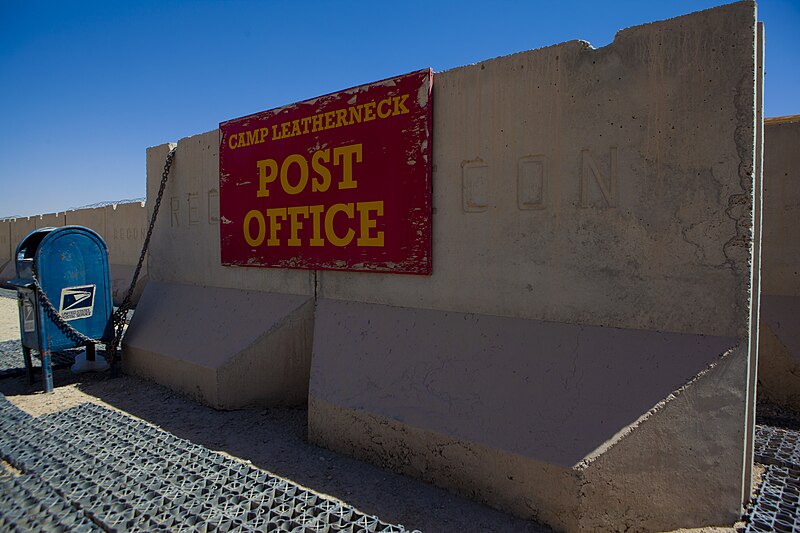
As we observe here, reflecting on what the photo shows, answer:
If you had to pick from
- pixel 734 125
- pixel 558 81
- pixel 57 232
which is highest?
pixel 558 81

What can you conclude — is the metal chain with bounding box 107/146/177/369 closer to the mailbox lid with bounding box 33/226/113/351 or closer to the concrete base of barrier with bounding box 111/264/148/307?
the mailbox lid with bounding box 33/226/113/351

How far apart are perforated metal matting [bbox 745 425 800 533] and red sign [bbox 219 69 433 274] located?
2571 mm

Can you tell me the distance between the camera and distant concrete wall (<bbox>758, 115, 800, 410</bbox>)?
4797mm

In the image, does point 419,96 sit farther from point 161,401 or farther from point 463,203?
point 161,401

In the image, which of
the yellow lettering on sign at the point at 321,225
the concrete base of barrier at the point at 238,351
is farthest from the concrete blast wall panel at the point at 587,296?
the concrete base of barrier at the point at 238,351

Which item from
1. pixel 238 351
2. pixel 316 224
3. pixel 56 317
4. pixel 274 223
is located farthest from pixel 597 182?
pixel 56 317

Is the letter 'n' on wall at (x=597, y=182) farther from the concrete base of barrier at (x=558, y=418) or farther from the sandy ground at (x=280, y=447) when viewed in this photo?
the sandy ground at (x=280, y=447)

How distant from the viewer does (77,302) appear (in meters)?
5.89

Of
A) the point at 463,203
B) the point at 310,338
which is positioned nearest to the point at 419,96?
the point at 463,203

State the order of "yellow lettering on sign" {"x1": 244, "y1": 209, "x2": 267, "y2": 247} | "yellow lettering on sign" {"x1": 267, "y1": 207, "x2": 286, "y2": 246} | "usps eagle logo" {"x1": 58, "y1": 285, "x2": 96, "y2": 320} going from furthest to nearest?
"usps eagle logo" {"x1": 58, "y1": 285, "x2": 96, "y2": 320} → "yellow lettering on sign" {"x1": 244, "y1": 209, "x2": 267, "y2": 247} → "yellow lettering on sign" {"x1": 267, "y1": 207, "x2": 286, "y2": 246}

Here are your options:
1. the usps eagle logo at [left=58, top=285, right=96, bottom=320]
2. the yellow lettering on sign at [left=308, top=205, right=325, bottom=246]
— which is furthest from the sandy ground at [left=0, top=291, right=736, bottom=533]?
the yellow lettering on sign at [left=308, top=205, right=325, bottom=246]

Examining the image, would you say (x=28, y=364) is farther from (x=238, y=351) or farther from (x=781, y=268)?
(x=781, y=268)

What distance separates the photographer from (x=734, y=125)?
9.25ft

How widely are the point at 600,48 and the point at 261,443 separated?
3.91m
